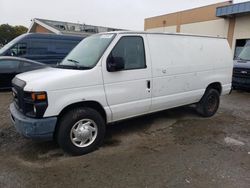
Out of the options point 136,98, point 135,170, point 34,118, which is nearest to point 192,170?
point 135,170

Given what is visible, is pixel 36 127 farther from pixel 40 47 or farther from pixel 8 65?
pixel 40 47

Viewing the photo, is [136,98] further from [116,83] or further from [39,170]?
[39,170]

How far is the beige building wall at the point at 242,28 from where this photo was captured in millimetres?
16834

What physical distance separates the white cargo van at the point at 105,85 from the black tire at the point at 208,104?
45cm

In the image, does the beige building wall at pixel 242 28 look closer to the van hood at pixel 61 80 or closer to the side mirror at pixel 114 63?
the side mirror at pixel 114 63

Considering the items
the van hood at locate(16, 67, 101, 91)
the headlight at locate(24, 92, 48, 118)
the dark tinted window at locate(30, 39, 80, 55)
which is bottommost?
the headlight at locate(24, 92, 48, 118)

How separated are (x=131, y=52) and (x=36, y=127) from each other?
2.09 m

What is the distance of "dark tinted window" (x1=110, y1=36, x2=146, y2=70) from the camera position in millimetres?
3921

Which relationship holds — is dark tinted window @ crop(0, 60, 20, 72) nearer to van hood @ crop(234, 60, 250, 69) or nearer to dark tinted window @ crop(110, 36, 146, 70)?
dark tinted window @ crop(110, 36, 146, 70)

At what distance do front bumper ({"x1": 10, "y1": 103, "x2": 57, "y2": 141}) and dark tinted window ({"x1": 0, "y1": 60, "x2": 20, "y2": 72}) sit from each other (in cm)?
528

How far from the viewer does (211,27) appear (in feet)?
66.1

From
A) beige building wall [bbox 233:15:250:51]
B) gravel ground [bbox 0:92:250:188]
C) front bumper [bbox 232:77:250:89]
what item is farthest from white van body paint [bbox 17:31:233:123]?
beige building wall [bbox 233:15:250:51]

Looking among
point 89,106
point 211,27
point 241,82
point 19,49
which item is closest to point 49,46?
point 19,49

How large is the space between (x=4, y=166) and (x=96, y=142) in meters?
1.46
